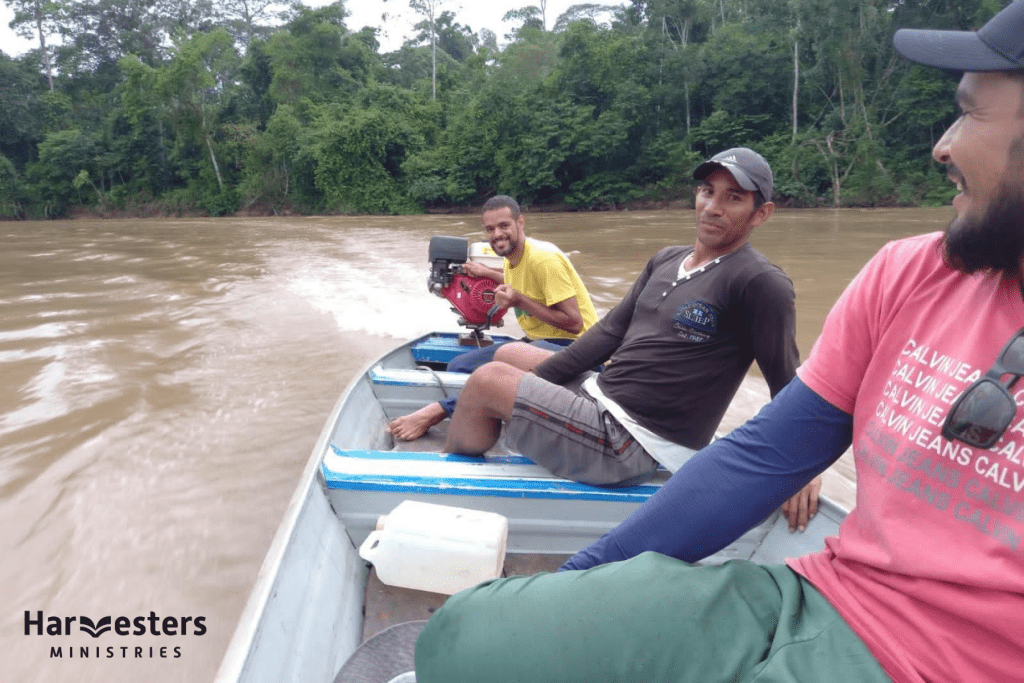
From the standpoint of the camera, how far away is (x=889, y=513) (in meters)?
0.90

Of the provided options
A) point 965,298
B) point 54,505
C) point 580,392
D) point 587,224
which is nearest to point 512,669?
point 965,298

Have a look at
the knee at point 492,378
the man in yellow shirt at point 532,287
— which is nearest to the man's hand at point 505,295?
the man in yellow shirt at point 532,287

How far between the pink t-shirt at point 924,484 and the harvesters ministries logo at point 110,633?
209 cm

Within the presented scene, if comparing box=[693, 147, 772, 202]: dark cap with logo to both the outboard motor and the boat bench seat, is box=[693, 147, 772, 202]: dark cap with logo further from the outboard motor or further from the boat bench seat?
the outboard motor

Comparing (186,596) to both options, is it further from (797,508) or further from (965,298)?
(965,298)

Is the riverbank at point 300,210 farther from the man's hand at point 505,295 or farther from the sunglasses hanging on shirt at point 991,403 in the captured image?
the sunglasses hanging on shirt at point 991,403

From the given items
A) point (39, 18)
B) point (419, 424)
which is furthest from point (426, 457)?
point (39, 18)

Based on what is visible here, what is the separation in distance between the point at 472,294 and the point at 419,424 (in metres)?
1.08

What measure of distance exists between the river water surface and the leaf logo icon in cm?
3

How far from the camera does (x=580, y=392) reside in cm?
234

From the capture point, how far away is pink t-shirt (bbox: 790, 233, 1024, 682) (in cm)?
80

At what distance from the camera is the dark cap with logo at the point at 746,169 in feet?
6.13

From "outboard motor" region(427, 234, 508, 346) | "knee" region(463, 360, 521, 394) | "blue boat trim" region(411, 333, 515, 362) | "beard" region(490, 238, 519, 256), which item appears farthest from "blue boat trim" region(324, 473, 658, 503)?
"blue boat trim" region(411, 333, 515, 362)

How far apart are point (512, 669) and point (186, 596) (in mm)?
1988
